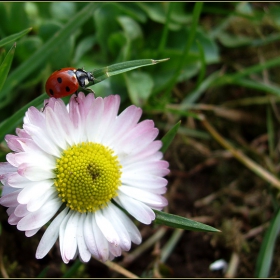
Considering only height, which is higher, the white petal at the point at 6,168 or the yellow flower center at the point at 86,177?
the white petal at the point at 6,168

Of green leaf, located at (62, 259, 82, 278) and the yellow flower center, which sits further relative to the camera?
green leaf, located at (62, 259, 82, 278)

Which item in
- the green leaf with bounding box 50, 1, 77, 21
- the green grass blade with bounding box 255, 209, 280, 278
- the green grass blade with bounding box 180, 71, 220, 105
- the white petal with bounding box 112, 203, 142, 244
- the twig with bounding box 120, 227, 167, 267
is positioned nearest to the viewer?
the white petal with bounding box 112, 203, 142, 244

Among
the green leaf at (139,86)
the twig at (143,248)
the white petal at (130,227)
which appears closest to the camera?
the white petal at (130,227)

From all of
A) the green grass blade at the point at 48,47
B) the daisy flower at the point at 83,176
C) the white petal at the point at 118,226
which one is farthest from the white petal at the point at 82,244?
the green grass blade at the point at 48,47

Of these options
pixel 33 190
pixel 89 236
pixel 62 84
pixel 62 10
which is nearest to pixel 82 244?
pixel 89 236

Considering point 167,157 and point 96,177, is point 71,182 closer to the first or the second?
point 96,177

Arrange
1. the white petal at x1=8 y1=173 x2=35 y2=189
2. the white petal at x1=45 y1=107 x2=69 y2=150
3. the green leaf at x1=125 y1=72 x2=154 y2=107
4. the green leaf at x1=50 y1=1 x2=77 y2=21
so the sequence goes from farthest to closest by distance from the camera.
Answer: the green leaf at x1=50 y1=1 x2=77 y2=21 → the green leaf at x1=125 y1=72 x2=154 y2=107 → the white petal at x1=45 y1=107 x2=69 y2=150 → the white petal at x1=8 y1=173 x2=35 y2=189

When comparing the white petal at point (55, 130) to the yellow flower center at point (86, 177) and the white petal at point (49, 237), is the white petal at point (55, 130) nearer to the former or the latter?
the yellow flower center at point (86, 177)

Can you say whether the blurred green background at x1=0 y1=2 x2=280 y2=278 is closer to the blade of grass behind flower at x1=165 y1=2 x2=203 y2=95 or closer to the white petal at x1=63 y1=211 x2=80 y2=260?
the blade of grass behind flower at x1=165 y1=2 x2=203 y2=95

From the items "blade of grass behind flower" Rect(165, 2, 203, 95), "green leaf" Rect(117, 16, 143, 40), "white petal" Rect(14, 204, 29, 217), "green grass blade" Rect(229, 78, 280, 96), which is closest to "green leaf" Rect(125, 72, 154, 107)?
"blade of grass behind flower" Rect(165, 2, 203, 95)
